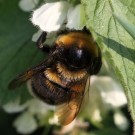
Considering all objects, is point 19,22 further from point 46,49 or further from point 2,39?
point 46,49

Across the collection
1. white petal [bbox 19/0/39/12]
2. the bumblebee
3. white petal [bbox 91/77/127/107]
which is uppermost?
white petal [bbox 19/0/39/12]

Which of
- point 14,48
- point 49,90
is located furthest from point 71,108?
point 14,48

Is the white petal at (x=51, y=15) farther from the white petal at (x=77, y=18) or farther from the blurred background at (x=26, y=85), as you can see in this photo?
the blurred background at (x=26, y=85)

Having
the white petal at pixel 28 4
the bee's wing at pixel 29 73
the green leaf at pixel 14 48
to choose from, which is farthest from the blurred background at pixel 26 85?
the bee's wing at pixel 29 73

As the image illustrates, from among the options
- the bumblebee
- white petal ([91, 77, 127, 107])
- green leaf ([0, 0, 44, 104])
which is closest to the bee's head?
the bumblebee

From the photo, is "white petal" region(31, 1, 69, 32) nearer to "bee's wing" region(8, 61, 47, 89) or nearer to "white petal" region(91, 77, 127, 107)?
"bee's wing" region(8, 61, 47, 89)

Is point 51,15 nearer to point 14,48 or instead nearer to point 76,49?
point 76,49
